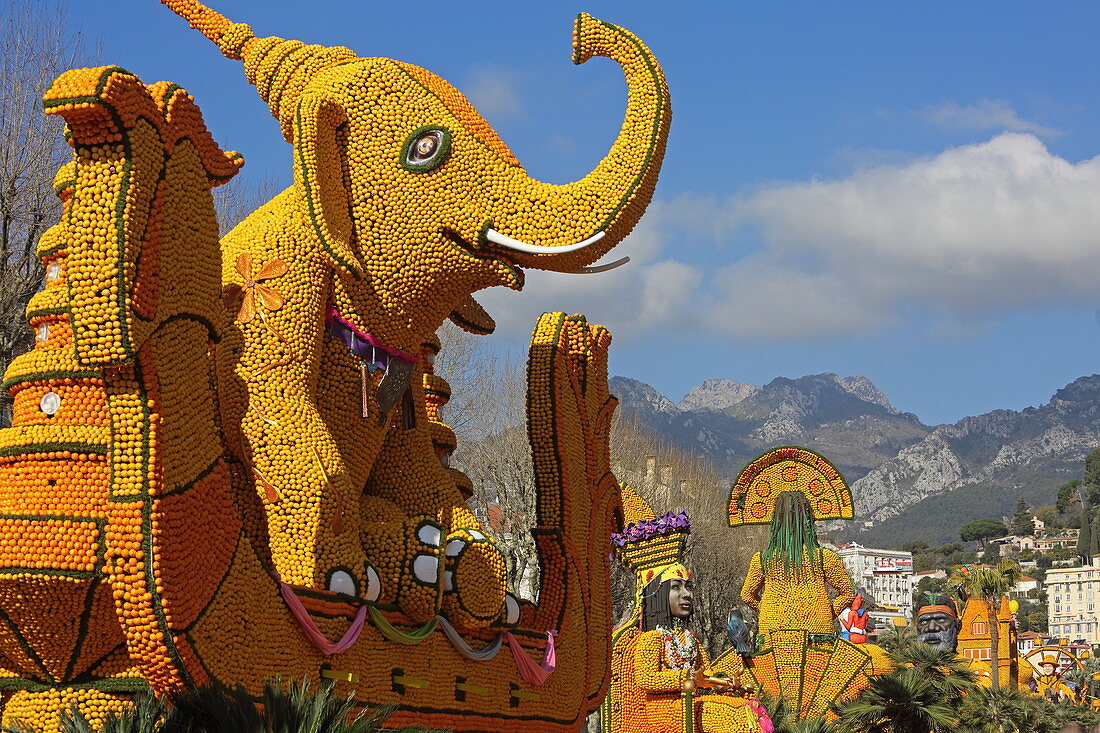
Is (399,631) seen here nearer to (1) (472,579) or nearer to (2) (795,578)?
(1) (472,579)

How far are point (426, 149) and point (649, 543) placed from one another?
5.55 m

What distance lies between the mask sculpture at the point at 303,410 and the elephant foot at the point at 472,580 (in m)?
0.01

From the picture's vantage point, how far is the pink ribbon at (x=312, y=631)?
5426mm

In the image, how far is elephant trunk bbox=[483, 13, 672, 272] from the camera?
609 cm

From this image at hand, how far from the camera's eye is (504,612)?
6.76 metres

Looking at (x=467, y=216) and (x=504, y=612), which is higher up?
(x=467, y=216)

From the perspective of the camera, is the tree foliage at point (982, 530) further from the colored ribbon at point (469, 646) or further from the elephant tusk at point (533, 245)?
the elephant tusk at point (533, 245)

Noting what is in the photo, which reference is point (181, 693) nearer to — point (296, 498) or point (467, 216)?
point (296, 498)

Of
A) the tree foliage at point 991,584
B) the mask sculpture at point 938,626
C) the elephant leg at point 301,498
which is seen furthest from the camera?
the mask sculpture at point 938,626

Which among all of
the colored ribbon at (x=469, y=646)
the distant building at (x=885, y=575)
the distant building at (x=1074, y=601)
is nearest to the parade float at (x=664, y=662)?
the colored ribbon at (x=469, y=646)

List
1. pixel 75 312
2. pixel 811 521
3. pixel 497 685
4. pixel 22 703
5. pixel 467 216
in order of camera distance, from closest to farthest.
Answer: pixel 75 312 → pixel 22 703 → pixel 467 216 → pixel 497 685 → pixel 811 521

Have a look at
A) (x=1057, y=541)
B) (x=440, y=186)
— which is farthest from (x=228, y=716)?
(x=1057, y=541)

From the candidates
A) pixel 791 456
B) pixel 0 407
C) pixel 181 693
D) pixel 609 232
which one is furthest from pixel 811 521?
pixel 181 693

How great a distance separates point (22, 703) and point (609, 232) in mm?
3272
